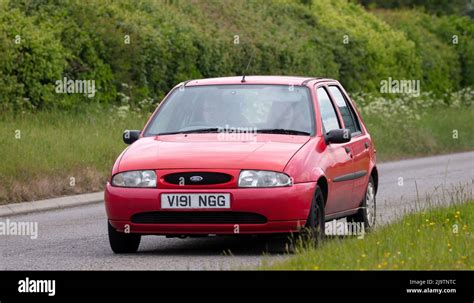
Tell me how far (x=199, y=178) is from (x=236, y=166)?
0.33 metres

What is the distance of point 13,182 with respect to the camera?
2002 centimetres

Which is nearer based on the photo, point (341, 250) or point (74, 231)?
point (341, 250)

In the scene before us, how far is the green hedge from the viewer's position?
26.5 m

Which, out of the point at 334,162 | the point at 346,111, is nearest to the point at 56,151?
the point at 346,111

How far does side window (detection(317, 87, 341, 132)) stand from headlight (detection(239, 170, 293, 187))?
1522 mm

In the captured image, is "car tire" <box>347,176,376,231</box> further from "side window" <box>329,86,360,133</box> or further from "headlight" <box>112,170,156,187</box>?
"headlight" <box>112,170,156,187</box>

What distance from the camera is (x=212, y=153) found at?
12984 mm

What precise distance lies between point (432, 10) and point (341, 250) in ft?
163

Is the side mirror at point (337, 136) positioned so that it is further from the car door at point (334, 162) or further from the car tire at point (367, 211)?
the car tire at point (367, 211)

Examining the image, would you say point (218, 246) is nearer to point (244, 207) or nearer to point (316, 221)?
point (316, 221)

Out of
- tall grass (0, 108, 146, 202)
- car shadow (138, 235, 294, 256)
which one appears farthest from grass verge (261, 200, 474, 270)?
tall grass (0, 108, 146, 202)

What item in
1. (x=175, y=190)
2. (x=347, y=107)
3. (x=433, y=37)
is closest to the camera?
(x=175, y=190)
